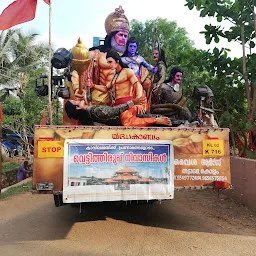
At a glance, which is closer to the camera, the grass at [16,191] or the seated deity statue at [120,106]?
the seated deity statue at [120,106]

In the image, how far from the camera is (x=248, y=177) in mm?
7328

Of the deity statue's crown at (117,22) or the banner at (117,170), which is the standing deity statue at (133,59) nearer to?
the deity statue's crown at (117,22)

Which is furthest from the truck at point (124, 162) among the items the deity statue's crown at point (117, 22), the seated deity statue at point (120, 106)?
the deity statue's crown at point (117, 22)

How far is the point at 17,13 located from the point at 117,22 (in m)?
2.27

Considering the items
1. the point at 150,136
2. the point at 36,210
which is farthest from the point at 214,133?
the point at 36,210

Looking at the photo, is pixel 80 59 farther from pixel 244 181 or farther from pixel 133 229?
pixel 244 181

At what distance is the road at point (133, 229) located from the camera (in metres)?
4.90

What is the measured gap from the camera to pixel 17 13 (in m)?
6.62

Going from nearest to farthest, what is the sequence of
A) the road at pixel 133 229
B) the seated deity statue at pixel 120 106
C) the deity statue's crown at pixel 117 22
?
1. the road at pixel 133 229
2. the seated deity statue at pixel 120 106
3. the deity statue's crown at pixel 117 22

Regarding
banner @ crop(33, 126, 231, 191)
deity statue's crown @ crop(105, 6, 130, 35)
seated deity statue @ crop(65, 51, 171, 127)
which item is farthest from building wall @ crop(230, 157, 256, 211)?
deity statue's crown @ crop(105, 6, 130, 35)

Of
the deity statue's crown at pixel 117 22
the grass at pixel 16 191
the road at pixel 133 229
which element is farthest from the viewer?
the grass at pixel 16 191

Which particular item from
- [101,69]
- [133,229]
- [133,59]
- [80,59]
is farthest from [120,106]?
[133,229]

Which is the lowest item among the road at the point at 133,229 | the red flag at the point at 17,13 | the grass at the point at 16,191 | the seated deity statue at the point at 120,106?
the grass at the point at 16,191

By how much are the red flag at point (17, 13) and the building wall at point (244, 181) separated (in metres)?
5.25
